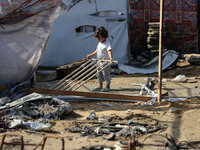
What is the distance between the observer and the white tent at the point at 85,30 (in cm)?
1245

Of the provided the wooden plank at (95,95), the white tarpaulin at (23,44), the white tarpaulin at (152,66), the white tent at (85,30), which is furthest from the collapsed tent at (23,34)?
the white tent at (85,30)

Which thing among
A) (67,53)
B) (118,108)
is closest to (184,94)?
(118,108)

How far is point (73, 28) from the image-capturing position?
12562mm

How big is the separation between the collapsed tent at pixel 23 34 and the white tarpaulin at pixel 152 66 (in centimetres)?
504

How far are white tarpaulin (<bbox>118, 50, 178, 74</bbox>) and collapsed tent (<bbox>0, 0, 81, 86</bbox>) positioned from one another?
198 inches

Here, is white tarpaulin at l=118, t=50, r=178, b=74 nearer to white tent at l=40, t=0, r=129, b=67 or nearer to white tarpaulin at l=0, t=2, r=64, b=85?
white tent at l=40, t=0, r=129, b=67

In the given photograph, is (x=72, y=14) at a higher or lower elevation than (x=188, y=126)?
higher

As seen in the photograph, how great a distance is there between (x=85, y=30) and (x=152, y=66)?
9.31 ft

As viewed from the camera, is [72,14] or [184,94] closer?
[184,94]

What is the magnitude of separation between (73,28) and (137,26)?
117 inches

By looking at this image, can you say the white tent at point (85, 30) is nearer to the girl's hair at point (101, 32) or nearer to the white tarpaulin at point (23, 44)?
the girl's hair at point (101, 32)

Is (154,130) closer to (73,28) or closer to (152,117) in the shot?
(152,117)

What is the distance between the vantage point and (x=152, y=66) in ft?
40.1

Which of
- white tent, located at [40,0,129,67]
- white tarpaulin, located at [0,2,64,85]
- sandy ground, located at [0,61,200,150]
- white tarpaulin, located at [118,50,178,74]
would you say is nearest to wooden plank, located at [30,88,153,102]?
sandy ground, located at [0,61,200,150]
